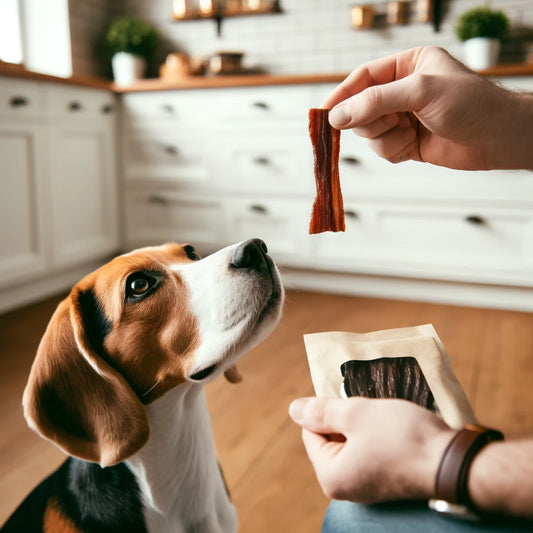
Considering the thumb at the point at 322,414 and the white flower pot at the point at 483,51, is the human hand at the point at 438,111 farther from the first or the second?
the white flower pot at the point at 483,51

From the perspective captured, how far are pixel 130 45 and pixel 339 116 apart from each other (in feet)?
10.4

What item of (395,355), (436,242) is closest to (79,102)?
(436,242)

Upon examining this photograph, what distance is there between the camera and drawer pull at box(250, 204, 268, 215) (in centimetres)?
314

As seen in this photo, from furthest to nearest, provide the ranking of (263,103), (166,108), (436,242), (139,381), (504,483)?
(166,108) → (263,103) → (436,242) → (139,381) → (504,483)

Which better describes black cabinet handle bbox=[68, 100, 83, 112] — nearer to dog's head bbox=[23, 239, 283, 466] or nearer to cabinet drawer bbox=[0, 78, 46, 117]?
cabinet drawer bbox=[0, 78, 46, 117]

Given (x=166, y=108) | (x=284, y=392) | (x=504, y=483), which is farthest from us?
(x=166, y=108)

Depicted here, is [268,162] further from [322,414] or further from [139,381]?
[322,414]

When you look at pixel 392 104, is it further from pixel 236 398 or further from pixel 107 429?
pixel 236 398

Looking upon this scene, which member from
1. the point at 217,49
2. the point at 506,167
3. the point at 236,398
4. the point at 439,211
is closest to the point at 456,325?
the point at 439,211

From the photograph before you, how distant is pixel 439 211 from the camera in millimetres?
2799

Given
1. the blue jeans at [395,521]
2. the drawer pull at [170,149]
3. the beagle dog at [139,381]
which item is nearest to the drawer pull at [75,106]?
the drawer pull at [170,149]

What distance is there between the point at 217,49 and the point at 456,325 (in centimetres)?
243

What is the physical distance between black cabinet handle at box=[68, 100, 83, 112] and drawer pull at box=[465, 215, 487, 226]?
6.82 feet

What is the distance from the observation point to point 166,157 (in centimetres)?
335
